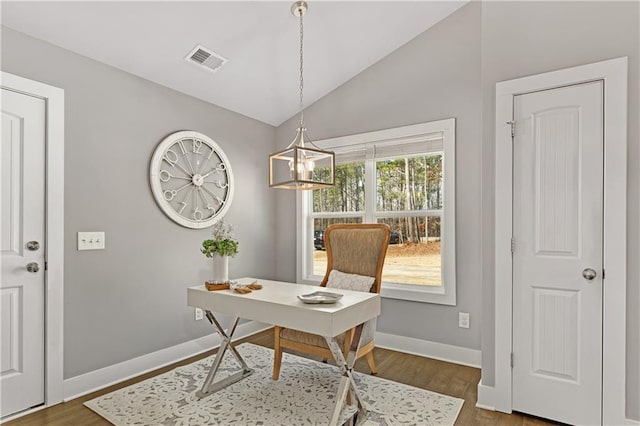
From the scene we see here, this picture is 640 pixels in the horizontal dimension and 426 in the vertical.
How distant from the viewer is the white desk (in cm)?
198

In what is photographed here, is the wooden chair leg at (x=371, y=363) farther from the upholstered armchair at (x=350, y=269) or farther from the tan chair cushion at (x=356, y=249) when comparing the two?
the tan chair cushion at (x=356, y=249)

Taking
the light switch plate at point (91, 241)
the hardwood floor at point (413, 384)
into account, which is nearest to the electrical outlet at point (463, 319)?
the hardwood floor at point (413, 384)

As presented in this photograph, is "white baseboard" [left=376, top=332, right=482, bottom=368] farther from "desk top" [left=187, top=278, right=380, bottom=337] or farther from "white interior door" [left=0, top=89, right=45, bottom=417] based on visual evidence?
"white interior door" [left=0, top=89, right=45, bottom=417]

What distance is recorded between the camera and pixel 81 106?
2.69 m

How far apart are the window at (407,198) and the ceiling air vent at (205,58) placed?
4.56 ft

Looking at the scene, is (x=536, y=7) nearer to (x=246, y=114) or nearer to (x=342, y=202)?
(x=342, y=202)

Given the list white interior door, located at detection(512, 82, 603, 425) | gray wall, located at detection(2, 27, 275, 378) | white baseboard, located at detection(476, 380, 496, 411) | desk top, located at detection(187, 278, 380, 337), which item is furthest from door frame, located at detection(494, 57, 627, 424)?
gray wall, located at detection(2, 27, 275, 378)

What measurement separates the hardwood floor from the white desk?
0.67 meters

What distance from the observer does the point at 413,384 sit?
282cm

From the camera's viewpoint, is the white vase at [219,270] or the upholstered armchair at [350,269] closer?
the white vase at [219,270]

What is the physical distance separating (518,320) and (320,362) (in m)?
1.65

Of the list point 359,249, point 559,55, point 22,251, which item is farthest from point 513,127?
point 22,251

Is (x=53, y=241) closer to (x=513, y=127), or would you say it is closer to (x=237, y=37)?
(x=237, y=37)

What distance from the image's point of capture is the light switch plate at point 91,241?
2.67m
